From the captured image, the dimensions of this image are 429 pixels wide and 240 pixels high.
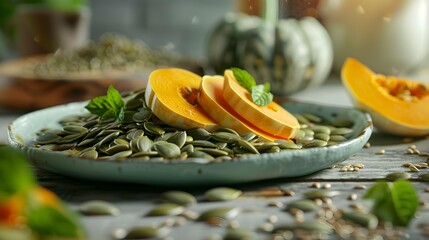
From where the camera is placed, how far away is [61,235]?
0.57 meters

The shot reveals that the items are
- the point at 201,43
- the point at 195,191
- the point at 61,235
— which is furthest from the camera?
the point at 201,43

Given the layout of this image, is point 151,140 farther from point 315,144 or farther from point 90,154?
point 315,144

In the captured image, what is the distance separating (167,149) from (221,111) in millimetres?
111

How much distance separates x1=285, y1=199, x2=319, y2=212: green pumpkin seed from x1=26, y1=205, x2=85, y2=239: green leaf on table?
292mm

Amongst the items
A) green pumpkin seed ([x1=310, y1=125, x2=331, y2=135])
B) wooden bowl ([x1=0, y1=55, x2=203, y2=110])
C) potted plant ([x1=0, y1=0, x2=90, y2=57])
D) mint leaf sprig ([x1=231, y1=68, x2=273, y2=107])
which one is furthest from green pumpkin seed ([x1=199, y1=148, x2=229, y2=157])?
potted plant ([x1=0, y1=0, x2=90, y2=57])

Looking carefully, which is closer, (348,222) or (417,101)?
(348,222)

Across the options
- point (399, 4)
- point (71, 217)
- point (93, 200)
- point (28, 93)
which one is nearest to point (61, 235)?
point (71, 217)

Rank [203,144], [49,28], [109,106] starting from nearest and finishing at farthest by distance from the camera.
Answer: [203,144] < [109,106] < [49,28]

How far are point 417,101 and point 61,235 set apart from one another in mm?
765

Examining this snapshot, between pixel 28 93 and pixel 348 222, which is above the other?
pixel 348 222

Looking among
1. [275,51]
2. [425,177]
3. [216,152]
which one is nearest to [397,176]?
[425,177]

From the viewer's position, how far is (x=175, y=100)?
3.10 ft

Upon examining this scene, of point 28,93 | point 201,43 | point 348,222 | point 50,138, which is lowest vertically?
point 201,43

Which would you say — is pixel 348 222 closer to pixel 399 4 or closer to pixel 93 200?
pixel 93 200
